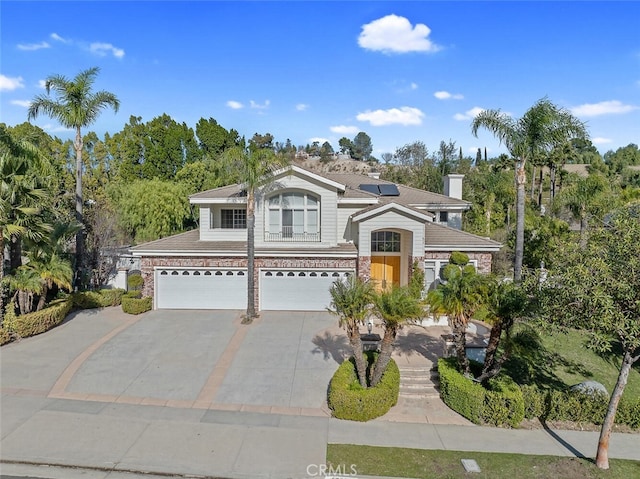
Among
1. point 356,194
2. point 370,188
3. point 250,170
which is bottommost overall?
point 356,194

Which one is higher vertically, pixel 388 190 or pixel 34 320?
pixel 388 190

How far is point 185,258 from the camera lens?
65.7 ft

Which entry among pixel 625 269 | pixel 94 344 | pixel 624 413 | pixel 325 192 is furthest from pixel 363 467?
pixel 325 192

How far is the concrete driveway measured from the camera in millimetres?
12117

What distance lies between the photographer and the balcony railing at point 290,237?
21.6 meters

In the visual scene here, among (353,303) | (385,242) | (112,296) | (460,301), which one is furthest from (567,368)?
(112,296)

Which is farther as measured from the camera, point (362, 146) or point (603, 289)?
point (362, 146)

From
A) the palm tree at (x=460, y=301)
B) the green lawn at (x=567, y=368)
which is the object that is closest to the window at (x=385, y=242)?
the green lawn at (x=567, y=368)

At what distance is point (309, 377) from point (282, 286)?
289 inches

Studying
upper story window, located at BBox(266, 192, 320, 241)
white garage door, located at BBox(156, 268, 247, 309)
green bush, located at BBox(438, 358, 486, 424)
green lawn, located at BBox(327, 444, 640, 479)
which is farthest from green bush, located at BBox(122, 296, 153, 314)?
green bush, located at BBox(438, 358, 486, 424)

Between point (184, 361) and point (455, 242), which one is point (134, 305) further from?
point (455, 242)

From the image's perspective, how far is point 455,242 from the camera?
2058 cm

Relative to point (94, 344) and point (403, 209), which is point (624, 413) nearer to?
point (403, 209)

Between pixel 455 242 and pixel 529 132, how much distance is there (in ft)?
20.0
